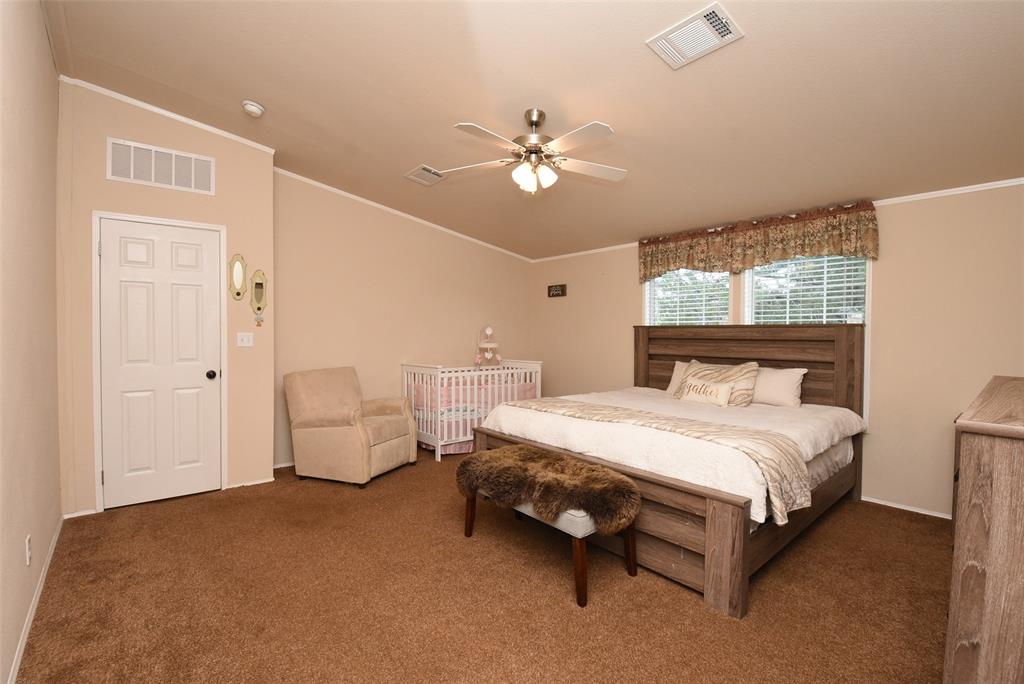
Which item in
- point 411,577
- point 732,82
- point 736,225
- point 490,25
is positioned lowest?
point 411,577

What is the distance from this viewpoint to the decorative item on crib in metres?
5.17

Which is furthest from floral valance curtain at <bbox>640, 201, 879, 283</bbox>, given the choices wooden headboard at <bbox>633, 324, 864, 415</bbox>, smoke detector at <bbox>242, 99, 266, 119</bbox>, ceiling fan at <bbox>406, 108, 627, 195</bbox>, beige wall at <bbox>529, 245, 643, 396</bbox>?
smoke detector at <bbox>242, 99, 266, 119</bbox>

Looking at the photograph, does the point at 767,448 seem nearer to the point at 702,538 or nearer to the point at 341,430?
the point at 702,538

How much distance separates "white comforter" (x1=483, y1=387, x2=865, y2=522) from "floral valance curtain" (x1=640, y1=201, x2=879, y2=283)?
122 cm

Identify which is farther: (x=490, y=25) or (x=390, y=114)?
(x=390, y=114)

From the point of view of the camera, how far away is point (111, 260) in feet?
9.69

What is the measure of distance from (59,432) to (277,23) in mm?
2743

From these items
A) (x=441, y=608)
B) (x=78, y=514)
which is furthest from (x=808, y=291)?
(x=78, y=514)

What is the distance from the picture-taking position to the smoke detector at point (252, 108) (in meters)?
2.90

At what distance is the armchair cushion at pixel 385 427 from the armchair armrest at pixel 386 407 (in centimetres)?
10

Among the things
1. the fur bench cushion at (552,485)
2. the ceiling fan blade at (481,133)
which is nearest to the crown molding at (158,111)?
the ceiling fan blade at (481,133)

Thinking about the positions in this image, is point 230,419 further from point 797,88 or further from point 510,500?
point 797,88

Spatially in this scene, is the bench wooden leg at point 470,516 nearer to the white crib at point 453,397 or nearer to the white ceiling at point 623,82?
the white crib at point 453,397

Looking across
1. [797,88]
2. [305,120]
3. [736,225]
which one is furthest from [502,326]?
[797,88]
